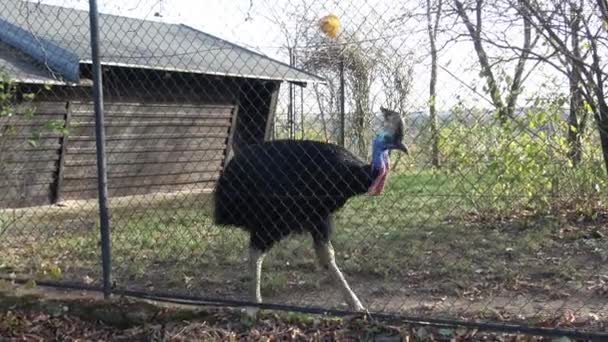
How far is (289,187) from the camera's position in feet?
15.8

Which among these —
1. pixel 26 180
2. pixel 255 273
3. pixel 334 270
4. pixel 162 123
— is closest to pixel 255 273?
pixel 255 273

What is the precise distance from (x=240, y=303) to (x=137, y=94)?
7.46m

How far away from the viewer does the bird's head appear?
4.36 m

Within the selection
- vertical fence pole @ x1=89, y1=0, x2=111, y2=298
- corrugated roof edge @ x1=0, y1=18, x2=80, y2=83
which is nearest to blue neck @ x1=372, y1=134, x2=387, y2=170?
vertical fence pole @ x1=89, y1=0, x2=111, y2=298

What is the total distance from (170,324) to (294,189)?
1124 millimetres

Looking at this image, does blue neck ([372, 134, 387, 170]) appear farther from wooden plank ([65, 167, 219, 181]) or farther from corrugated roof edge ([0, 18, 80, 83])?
wooden plank ([65, 167, 219, 181])

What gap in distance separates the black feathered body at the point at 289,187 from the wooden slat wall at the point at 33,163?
5599mm

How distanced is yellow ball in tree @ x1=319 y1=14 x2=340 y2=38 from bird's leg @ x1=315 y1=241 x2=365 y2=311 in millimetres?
1408

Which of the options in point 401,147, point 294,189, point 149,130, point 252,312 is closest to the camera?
point 401,147

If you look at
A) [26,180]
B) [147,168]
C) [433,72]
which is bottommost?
[26,180]

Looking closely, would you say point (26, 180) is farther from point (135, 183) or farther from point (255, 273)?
point (255, 273)

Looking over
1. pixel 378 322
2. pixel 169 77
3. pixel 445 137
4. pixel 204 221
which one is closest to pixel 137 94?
pixel 169 77

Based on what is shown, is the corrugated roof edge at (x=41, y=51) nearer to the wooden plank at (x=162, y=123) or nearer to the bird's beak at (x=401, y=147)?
the wooden plank at (x=162, y=123)

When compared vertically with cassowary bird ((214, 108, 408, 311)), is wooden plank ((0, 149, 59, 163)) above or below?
above
